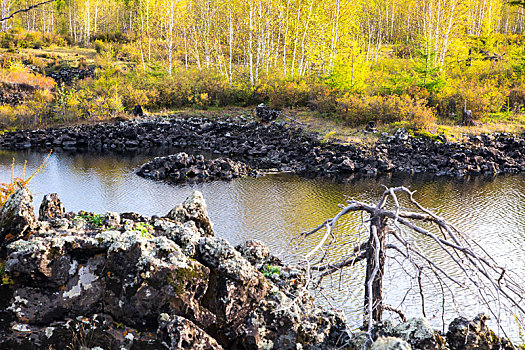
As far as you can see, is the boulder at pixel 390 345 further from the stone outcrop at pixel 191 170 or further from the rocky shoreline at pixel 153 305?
the stone outcrop at pixel 191 170

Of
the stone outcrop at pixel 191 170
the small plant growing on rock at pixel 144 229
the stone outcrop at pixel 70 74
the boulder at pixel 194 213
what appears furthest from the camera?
the stone outcrop at pixel 70 74

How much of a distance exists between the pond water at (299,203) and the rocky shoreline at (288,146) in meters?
1.90

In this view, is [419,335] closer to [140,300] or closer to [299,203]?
[140,300]

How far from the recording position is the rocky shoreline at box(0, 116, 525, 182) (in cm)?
2692

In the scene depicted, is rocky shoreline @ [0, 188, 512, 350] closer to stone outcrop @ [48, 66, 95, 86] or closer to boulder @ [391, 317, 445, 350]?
boulder @ [391, 317, 445, 350]

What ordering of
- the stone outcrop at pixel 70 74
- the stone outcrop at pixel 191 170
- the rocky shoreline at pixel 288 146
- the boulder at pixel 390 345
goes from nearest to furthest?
1. the boulder at pixel 390 345
2. the stone outcrop at pixel 191 170
3. the rocky shoreline at pixel 288 146
4. the stone outcrop at pixel 70 74

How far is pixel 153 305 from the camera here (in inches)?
241

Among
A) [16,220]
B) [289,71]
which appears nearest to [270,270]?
[16,220]

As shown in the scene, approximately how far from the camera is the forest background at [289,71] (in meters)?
34.8

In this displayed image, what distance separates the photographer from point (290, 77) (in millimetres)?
43000

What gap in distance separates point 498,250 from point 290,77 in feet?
102

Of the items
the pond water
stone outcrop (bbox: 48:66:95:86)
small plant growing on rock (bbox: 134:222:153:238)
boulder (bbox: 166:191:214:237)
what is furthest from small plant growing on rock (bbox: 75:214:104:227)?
stone outcrop (bbox: 48:66:95:86)

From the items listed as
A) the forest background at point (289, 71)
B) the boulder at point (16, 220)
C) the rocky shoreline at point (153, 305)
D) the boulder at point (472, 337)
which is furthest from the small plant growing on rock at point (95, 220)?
the forest background at point (289, 71)

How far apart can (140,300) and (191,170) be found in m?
18.2
